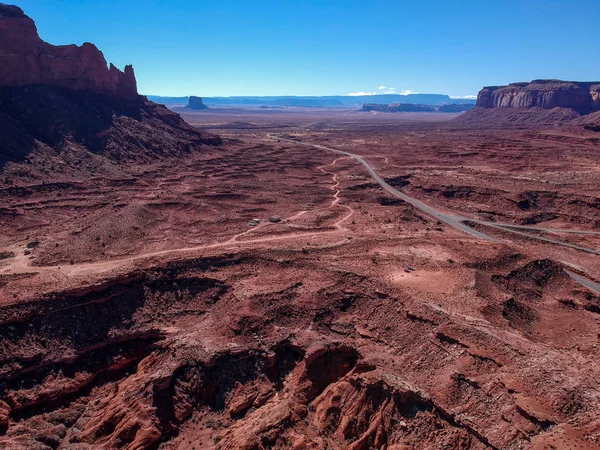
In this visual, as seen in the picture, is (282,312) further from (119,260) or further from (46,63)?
(46,63)

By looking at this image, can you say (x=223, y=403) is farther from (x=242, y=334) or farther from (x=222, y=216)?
(x=222, y=216)

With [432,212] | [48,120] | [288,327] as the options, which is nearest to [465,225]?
[432,212]

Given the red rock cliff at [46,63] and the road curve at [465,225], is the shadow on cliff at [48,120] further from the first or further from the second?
the road curve at [465,225]

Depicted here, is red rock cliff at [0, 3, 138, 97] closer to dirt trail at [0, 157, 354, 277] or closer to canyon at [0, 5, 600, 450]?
canyon at [0, 5, 600, 450]

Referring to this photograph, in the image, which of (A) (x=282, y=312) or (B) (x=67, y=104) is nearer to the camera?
(A) (x=282, y=312)

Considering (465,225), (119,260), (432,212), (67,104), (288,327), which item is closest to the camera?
(288,327)

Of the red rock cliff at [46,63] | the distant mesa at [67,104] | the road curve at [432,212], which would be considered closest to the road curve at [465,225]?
the road curve at [432,212]

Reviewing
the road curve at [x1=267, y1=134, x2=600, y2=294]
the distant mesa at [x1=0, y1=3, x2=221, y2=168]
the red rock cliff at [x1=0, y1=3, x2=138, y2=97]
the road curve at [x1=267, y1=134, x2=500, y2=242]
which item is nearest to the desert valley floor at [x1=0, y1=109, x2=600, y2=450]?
the road curve at [x1=267, y1=134, x2=600, y2=294]
